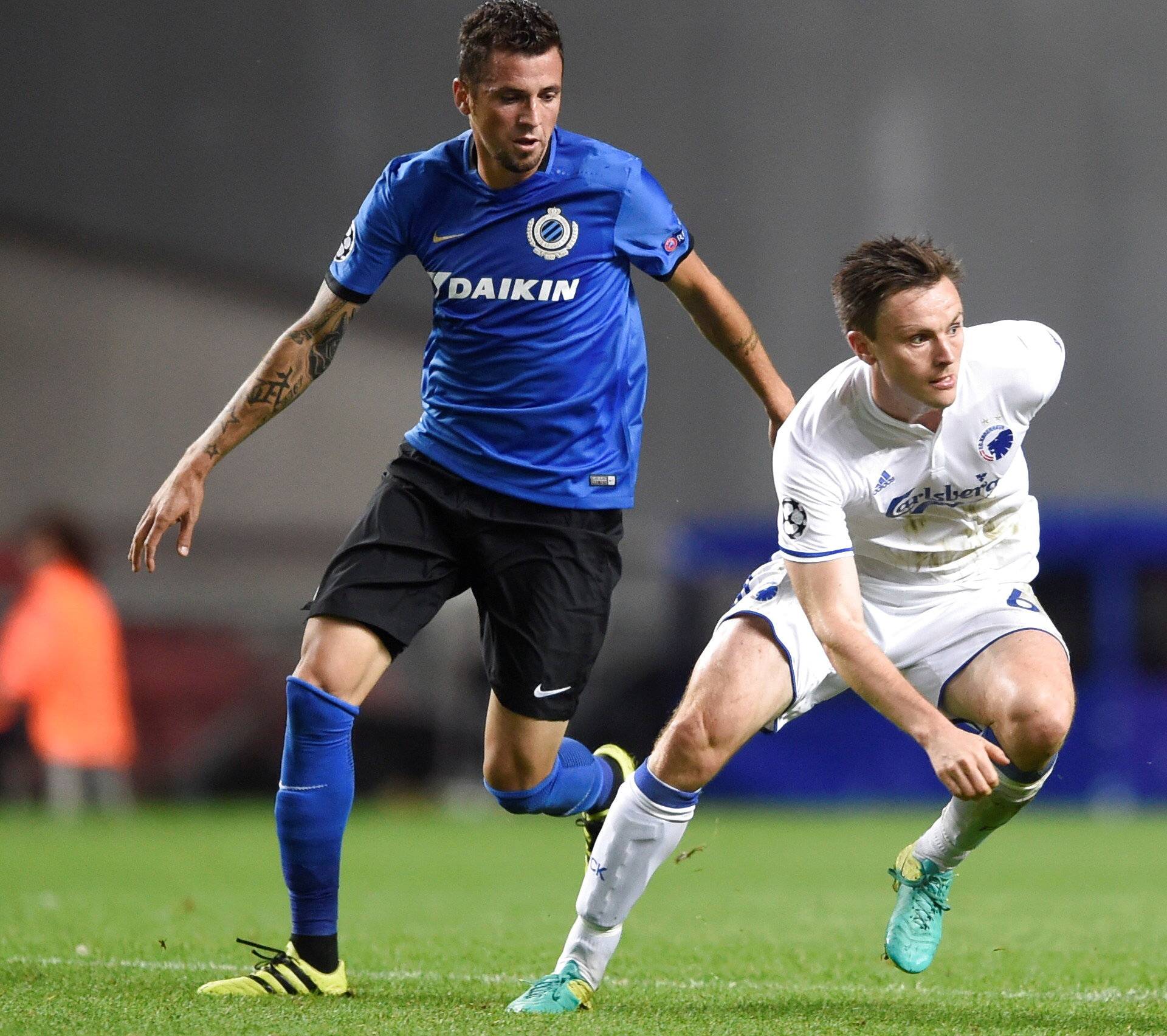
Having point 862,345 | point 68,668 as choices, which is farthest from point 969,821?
point 68,668

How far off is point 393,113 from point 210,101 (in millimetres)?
2255

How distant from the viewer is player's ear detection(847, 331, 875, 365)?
14.5ft

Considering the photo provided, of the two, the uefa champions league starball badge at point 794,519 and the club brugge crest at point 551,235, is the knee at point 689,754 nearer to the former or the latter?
the uefa champions league starball badge at point 794,519

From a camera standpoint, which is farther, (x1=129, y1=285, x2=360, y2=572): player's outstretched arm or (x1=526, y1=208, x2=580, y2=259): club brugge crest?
(x1=526, y1=208, x2=580, y2=259): club brugge crest

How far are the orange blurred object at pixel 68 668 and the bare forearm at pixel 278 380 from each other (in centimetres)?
793

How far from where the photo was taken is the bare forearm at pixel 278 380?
15.4 feet

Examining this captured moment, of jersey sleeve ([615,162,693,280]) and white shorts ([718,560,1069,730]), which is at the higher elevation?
jersey sleeve ([615,162,693,280])

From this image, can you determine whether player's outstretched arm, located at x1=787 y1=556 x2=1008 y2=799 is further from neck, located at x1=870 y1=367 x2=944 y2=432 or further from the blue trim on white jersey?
neck, located at x1=870 y1=367 x2=944 y2=432

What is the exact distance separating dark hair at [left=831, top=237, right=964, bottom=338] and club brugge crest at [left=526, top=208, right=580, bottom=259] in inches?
29.3

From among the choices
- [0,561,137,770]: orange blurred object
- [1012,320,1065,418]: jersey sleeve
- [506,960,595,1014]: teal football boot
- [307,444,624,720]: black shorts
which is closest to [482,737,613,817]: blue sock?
[307,444,624,720]: black shorts

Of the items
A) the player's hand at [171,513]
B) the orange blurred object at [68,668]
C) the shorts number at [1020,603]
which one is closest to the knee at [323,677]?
the player's hand at [171,513]

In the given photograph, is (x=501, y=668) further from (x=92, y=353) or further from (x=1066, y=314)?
(x=1066, y=314)

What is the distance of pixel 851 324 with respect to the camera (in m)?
4.43

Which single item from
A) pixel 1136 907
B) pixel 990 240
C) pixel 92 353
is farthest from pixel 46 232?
pixel 1136 907
